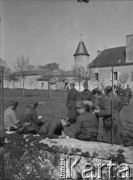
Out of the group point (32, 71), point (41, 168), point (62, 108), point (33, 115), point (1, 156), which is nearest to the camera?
point (41, 168)

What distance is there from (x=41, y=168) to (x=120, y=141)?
1100mm

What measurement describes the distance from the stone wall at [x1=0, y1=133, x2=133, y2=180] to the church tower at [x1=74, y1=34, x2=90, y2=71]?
4.60 feet

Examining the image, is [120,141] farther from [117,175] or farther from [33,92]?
[33,92]

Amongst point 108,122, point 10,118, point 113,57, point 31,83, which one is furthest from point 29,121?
point 113,57

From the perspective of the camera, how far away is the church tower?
3771 mm

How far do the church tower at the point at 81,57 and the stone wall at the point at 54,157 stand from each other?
4.60 ft

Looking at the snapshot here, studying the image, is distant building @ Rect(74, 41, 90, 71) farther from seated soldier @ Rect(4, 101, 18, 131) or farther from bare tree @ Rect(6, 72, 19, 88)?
seated soldier @ Rect(4, 101, 18, 131)

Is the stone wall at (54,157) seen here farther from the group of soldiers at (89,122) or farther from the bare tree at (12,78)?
the bare tree at (12,78)

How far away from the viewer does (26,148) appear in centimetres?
314

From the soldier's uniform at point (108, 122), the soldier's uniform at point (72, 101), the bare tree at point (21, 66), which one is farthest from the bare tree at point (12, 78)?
the soldier's uniform at point (72, 101)

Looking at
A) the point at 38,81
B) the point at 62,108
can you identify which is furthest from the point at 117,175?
the point at 62,108

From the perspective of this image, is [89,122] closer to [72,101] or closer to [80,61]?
[80,61]

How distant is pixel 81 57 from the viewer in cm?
388

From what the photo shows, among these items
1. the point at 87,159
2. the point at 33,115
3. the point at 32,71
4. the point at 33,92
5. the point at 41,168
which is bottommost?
the point at 41,168
